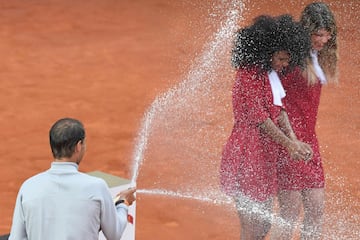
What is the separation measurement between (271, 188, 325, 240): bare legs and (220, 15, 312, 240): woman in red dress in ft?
0.56

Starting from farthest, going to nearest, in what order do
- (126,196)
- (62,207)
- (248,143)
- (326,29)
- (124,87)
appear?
(124,87)
(326,29)
(248,143)
(126,196)
(62,207)

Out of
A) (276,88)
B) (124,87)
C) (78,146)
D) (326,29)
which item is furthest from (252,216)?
(124,87)

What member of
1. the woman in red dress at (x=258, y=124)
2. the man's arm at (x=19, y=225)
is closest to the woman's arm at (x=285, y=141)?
the woman in red dress at (x=258, y=124)

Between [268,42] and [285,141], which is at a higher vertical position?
[268,42]

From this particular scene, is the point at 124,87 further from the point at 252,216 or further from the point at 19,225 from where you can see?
the point at 19,225

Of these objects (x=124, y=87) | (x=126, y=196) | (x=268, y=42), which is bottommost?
(x=124, y=87)

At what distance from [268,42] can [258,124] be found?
49 centimetres

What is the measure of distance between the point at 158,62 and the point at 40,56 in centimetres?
148

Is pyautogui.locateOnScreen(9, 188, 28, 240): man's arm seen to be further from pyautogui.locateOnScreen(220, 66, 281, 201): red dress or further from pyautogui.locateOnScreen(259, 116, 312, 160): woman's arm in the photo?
pyautogui.locateOnScreen(259, 116, 312, 160): woman's arm

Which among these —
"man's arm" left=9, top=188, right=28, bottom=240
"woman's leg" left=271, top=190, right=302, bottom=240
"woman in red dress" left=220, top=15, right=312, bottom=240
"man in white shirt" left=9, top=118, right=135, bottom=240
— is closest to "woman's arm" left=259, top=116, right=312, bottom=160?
"woman in red dress" left=220, top=15, right=312, bottom=240

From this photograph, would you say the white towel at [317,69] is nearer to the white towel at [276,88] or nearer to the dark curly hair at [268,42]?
the dark curly hair at [268,42]

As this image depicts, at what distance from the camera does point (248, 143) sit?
487 cm

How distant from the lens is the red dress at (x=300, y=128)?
5.12 m

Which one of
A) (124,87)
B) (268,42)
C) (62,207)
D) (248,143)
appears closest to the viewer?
(62,207)
